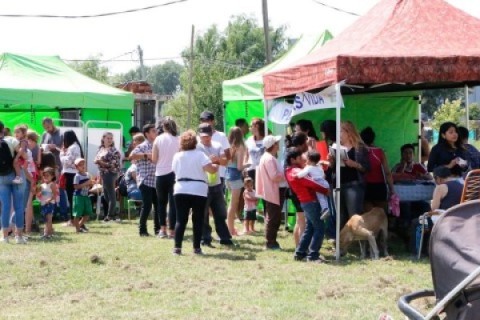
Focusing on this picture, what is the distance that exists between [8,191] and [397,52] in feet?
17.9

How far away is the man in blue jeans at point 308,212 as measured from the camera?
31.6ft

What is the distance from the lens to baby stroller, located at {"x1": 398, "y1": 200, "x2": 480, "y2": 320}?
4211 millimetres

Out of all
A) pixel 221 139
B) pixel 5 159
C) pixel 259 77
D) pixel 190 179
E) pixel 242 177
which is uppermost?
pixel 259 77

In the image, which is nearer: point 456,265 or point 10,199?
point 456,265

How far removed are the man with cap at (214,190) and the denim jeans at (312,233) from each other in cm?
163

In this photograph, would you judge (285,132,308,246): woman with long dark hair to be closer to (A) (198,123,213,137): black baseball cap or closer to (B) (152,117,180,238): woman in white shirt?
(A) (198,123,213,137): black baseball cap

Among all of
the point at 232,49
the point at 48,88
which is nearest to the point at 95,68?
the point at 232,49

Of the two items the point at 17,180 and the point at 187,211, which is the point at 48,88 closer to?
the point at 17,180

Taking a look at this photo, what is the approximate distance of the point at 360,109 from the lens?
44.3ft

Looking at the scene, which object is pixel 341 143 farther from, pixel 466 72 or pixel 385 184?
pixel 466 72

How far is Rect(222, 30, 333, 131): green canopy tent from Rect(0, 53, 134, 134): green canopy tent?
7.57 ft

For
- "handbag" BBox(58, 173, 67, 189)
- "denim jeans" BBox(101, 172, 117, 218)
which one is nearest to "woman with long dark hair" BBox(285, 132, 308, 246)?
"denim jeans" BBox(101, 172, 117, 218)

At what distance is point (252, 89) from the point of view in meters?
15.9

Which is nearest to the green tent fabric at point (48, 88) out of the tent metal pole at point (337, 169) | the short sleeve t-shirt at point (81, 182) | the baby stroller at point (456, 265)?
the short sleeve t-shirt at point (81, 182)
